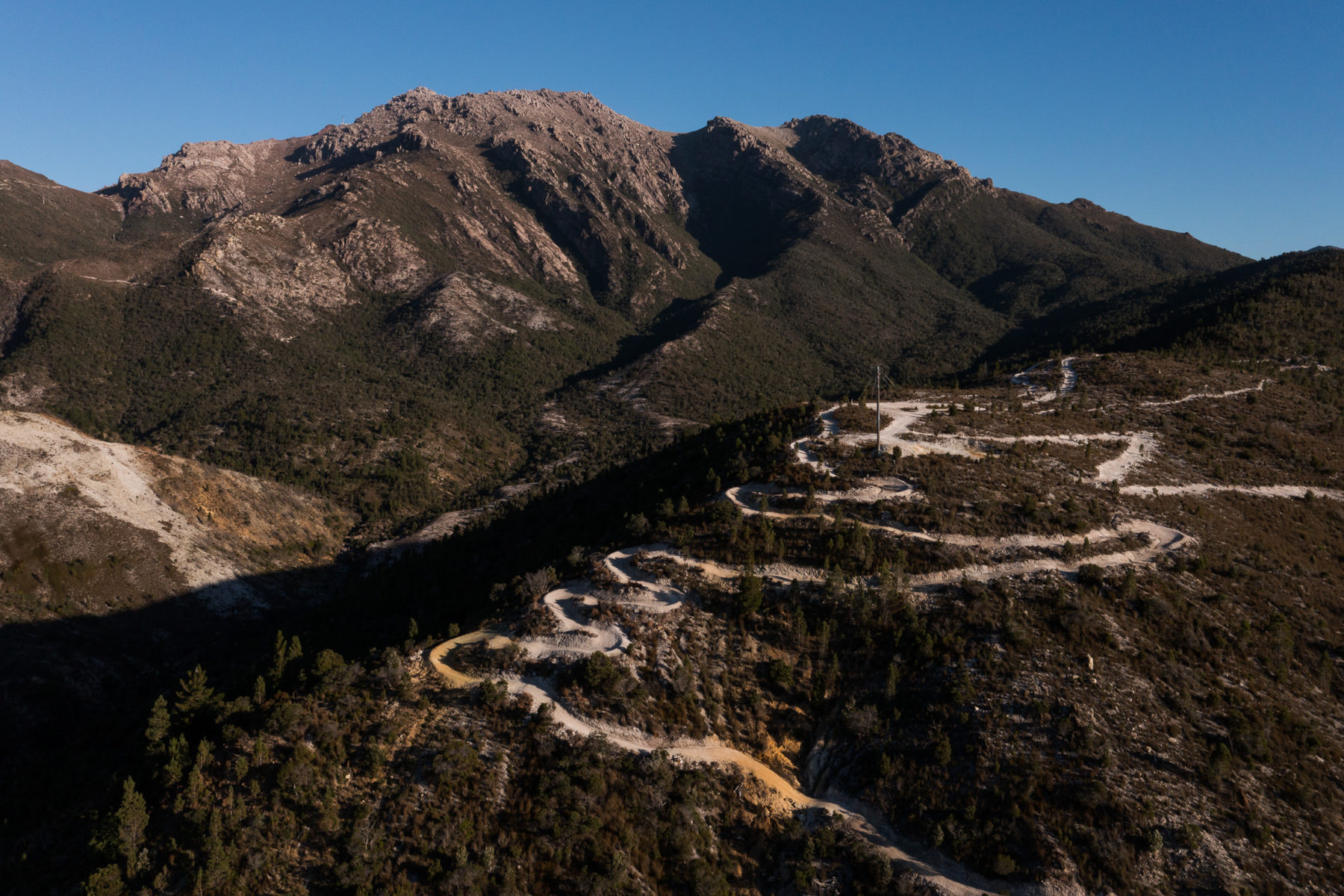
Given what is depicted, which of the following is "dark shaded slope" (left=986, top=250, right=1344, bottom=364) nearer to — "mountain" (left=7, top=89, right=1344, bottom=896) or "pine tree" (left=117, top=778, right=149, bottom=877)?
"mountain" (left=7, top=89, right=1344, bottom=896)

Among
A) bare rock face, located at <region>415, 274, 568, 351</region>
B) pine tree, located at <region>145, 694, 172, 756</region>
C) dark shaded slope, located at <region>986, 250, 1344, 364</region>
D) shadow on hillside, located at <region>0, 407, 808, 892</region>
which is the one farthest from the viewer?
Answer: bare rock face, located at <region>415, 274, 568, 351</region>

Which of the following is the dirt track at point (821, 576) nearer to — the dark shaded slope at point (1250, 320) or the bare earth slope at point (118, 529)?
the dark shaded slope at point (1250, 320)

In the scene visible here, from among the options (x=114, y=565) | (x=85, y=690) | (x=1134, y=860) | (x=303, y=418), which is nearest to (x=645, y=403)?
(x=303, y=418)

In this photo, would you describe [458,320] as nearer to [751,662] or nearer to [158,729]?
[158,729]

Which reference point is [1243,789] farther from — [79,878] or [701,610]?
[79,878]

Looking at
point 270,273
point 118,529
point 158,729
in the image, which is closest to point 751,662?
point 158,729

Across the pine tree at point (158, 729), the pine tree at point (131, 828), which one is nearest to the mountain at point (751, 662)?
the pine tree at point (131, 828)

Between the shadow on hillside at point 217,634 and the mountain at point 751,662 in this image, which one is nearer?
the mountain at point 751,662

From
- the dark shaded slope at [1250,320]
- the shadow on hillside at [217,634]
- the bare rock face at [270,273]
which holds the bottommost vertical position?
the shadow on hillside at [217,634]

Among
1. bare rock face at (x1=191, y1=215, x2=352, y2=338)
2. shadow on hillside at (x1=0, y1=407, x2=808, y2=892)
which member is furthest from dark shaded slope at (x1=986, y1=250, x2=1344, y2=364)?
bare rock face at (x1=191, y1=215, x2=352, y2=338)
